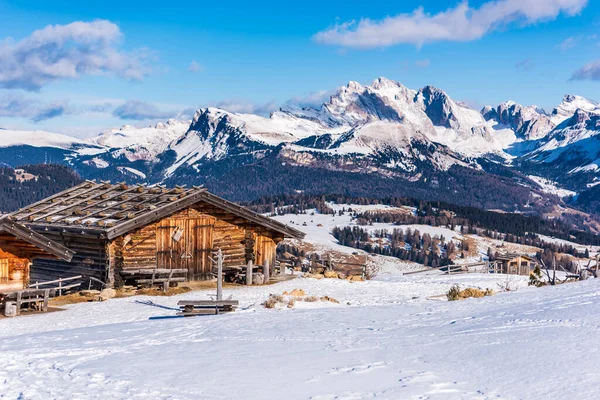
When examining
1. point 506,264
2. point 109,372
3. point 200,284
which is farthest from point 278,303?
point 506,264

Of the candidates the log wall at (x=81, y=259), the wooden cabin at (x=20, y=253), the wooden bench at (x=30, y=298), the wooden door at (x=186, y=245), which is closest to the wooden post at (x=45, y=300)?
the wooden bench at (x=30, y=298)

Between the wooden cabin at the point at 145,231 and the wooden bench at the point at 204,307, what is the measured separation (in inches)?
332

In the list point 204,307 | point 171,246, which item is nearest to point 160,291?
point 171,246

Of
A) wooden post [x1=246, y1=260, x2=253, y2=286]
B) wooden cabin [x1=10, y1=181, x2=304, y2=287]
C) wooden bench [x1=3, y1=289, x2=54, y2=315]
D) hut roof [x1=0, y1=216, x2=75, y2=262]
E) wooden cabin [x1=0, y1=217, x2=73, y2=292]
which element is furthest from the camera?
wooden post [x1=246, y1=260, x2=253, y2=286]

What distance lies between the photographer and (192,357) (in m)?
15.9

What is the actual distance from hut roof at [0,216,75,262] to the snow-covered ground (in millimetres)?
3690

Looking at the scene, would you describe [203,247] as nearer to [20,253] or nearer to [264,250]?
[264,250]

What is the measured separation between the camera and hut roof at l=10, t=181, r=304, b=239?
35.4 m

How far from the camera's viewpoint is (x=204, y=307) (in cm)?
2589

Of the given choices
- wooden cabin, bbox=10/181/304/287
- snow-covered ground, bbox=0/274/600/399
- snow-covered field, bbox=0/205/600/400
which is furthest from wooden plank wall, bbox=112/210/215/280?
snow-covered ground, bbox=0/274/600/399

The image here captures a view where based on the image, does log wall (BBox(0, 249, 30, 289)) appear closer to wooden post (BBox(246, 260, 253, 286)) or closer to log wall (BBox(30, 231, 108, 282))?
log wall (BBox(30, 231, 108, 282))

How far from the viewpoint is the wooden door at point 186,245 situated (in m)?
37.5

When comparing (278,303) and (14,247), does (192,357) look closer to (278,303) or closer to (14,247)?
(278,303)

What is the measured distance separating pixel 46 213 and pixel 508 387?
1303 inches
